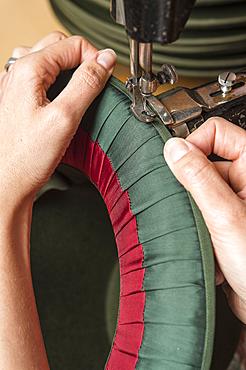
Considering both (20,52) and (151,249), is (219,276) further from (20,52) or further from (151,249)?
Answer: (20,52)

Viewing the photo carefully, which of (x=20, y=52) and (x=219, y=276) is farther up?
(x=20, y=52)

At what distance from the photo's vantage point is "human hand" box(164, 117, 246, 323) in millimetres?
559

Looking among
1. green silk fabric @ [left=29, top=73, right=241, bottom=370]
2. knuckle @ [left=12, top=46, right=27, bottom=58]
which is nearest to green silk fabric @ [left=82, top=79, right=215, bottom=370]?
green silk fabric @ [left=29, top=73, right=241, bottom=370]

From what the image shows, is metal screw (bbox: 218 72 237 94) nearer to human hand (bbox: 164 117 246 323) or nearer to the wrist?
human hand (bbox: 164 117 246 323)

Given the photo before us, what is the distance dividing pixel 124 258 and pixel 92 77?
206 millimetres

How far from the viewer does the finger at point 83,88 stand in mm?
654

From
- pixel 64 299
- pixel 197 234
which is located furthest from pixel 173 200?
pixel 64 299

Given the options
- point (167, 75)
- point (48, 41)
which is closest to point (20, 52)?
point (48, 41)

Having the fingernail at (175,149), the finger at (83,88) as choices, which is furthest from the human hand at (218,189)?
the finger at (83,88)

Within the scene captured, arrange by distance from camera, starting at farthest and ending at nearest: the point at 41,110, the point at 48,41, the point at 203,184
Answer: the point at 48,41 < the point at 41,110 < the point at 203,184

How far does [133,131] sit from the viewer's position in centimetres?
64

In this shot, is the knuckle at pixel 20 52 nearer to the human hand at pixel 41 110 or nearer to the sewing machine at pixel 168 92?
the human hand at pixel 41 110

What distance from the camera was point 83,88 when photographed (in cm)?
66

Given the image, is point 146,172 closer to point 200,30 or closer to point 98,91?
point 98,91
